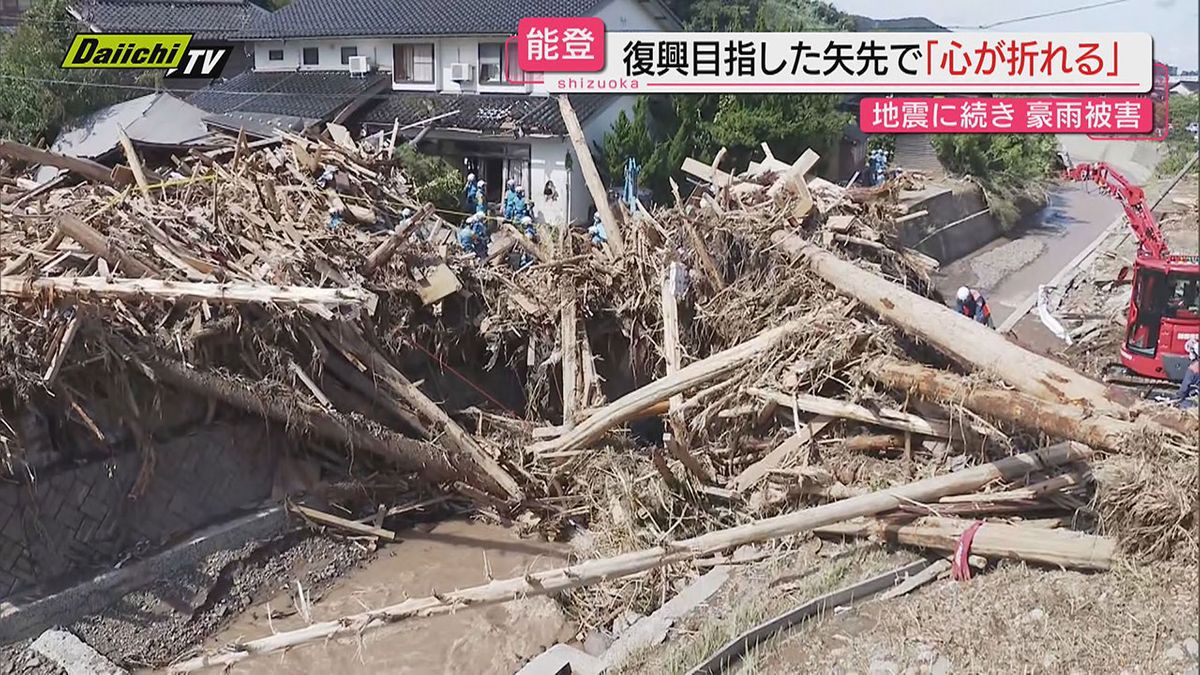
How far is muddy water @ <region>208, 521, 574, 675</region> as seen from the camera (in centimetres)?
746

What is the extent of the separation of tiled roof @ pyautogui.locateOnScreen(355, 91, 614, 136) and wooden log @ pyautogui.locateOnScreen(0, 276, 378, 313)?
497 inches

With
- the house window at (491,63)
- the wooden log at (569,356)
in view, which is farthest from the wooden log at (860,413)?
the house window at (491,63)

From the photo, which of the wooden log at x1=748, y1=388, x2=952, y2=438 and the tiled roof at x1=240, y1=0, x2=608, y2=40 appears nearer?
the wooden log at x1=748, y1=388, x2=952, y2=438

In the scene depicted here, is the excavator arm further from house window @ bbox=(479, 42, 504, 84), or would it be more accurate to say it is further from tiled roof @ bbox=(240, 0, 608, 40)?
house window @ bbox=(479, 42, 504, 84)

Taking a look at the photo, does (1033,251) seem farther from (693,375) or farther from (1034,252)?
(693,375)

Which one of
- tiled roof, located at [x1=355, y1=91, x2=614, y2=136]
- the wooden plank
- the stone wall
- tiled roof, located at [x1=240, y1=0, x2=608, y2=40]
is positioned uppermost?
tiled roof, located at [x1=240, y1=0, x2=608, y2=40]

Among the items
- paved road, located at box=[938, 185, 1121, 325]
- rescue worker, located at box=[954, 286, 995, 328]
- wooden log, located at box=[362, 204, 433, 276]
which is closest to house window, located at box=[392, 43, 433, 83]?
paved road, located at box=[938, 185, 1121, 325]

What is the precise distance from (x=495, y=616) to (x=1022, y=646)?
4.27m

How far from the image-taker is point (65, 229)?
25.4ft

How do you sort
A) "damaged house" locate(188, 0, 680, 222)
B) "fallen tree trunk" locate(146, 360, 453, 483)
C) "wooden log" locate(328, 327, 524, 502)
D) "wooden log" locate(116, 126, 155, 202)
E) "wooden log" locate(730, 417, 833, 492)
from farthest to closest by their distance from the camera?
"damaged house" locate(188, 0, 680, 222) → "wooden log" locate(116, 126, 155, 202) → "wooden log" locate(328, 327, 524, 502) → "wooden log" locate(730, 417, 833, 492) → "fallen tree trunk" locate(146, 360, 453, 483)

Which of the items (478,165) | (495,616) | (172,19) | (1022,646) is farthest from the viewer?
(172,19)

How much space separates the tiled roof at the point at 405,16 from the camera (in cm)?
1998

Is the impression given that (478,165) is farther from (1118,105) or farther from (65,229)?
(1118,105)

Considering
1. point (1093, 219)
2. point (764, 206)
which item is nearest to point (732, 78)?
point (764, 206)
